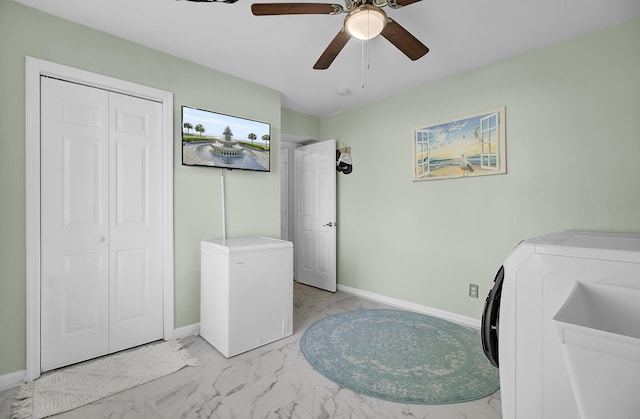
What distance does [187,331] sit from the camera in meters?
2.68

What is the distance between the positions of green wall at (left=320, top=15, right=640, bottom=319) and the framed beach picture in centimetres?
7

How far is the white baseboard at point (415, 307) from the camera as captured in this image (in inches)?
114

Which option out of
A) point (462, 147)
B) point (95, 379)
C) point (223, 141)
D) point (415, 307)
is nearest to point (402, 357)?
point (415, 307)

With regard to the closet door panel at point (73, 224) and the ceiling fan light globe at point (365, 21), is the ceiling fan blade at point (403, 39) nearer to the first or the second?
the ceiling fan light globe at point (365, 21)

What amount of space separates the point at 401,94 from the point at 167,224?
278cm

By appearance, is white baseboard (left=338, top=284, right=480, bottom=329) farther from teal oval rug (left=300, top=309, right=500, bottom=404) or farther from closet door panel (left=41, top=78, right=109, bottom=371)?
closet door panel (left=41, top=78, right=109, bottom=371)

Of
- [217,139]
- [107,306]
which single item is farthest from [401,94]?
[107,306]

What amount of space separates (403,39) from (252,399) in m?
2.38

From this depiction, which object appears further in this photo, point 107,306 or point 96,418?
point 107,306

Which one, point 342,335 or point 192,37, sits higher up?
point 192,37

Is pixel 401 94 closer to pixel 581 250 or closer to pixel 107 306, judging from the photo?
pixel 581 250

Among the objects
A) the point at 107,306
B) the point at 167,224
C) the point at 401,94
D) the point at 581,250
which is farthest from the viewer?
the point at 401,94

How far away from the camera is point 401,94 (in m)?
3.42

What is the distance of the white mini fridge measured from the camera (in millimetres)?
2299
